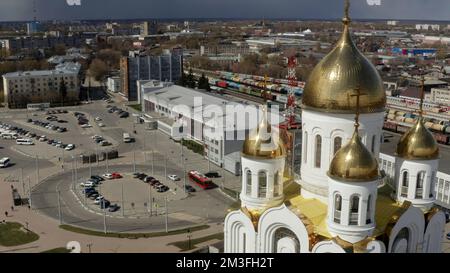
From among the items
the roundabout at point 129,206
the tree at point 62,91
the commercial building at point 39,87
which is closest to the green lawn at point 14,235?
the roundabout at point 129,206

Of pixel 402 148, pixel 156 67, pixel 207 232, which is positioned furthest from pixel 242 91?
pixel 402 148

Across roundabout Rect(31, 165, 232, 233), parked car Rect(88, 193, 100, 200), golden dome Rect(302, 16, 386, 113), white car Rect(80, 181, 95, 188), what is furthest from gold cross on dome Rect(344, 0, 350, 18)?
white car Rect(80, 181, 95, 188)

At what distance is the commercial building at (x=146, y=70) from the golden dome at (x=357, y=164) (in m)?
50.3

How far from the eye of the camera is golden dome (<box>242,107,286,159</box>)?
1296 centimetres

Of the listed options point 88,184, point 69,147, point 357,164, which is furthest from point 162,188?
point 357,164

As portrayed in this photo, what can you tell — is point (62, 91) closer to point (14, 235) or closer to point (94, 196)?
point (94, 196)

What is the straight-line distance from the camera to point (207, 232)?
74.2ft

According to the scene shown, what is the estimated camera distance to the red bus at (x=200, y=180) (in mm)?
28703

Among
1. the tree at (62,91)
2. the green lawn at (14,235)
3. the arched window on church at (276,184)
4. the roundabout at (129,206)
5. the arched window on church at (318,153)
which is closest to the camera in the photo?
the arched window on church at (318,153)

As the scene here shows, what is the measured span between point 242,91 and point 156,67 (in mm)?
11368

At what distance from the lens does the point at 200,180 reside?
29031mm

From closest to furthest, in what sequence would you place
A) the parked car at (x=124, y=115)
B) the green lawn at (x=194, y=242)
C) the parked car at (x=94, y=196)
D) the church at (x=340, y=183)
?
the church at (x=340, y=183), the green lawn at (x=194, y=242), the parked car at (x=94, y=196), the parked car at (x=124, y=115)

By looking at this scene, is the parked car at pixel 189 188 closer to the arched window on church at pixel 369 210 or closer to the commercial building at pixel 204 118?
the commercial building at pixel 204 118
